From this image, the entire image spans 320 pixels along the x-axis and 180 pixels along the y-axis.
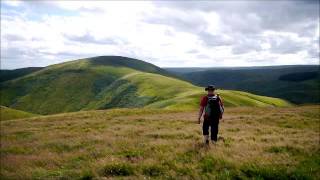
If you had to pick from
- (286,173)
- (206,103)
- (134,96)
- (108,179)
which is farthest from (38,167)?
(134,96)

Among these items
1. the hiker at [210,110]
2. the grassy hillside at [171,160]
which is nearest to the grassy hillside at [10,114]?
the grassy hillside at [171,160]

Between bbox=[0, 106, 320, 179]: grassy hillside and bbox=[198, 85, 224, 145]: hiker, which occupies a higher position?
bbox=[198, 85, 224, 145]: hiker

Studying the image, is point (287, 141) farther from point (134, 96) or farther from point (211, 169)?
point (134, 96)

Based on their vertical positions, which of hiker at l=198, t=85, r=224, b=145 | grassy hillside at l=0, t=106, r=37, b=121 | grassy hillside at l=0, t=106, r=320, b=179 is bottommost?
grassy hillside at l=0, t=106, r=37, b=121

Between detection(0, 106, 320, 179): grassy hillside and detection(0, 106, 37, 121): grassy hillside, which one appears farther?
detection(0, 106, 37, 121): grassy hillside

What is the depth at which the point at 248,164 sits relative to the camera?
14.4 m

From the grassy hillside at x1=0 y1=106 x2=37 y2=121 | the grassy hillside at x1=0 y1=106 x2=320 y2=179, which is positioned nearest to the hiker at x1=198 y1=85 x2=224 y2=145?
the grassy hillside at x1=0 y1=106 x2=320 y2=179

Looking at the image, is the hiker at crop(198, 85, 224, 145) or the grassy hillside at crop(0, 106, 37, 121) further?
the grassy hillside at crop(0, 106, 37, 121)

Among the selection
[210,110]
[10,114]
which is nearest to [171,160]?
[210,110]

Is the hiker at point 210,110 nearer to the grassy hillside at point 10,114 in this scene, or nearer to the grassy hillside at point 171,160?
the grassy hillside at point 171,160

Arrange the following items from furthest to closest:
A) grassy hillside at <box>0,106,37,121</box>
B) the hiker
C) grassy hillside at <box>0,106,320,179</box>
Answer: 1. grassy hillside at <box>0,106,37,121</box>
2. the hiker
3. grassy hillside at <box>0,106,320,179</box>

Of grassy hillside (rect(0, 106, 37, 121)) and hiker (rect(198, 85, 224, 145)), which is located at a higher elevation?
hiker (rect(198, 85, 224, 145))

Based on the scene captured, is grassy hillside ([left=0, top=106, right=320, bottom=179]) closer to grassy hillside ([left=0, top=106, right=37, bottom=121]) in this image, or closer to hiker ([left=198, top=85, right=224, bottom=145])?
hiker ([left=198, top=85, right=224, bottom=145])

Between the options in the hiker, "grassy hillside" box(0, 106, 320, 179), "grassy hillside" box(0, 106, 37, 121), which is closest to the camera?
"grassy hillside" box(0, 106, 320, 179)
